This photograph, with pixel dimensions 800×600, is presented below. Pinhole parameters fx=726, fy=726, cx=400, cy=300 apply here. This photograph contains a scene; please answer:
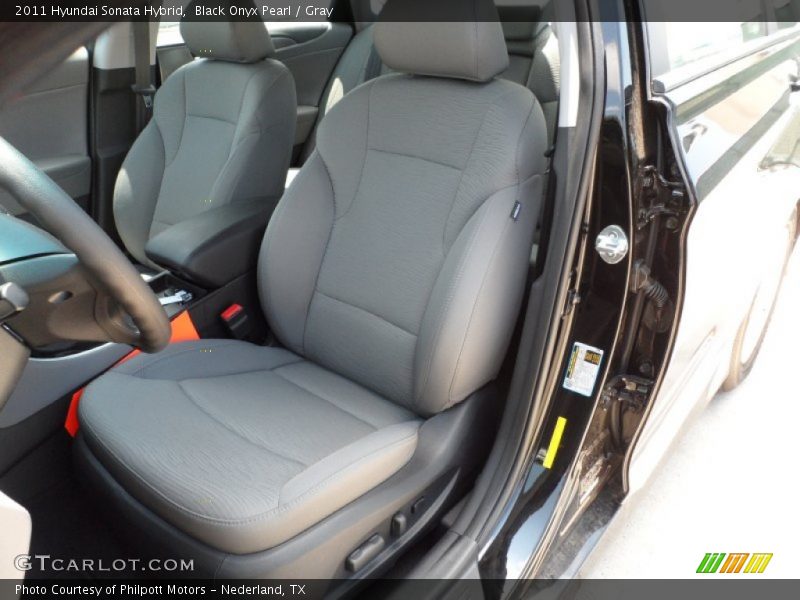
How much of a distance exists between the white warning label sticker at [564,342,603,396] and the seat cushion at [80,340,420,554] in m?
0.32

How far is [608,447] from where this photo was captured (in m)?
1.49

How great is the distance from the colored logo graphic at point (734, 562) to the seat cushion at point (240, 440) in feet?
2.73

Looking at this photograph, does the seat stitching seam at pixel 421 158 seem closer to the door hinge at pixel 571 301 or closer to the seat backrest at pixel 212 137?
the door hinge at pixel 571 301

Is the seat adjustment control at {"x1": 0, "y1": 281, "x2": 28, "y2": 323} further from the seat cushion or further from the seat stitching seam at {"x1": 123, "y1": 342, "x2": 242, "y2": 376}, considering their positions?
the seat stitching seam at {"x1": 123, "y1": 342, "x2": 242, "y2": 376}

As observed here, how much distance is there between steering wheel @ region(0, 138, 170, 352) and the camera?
863 mm

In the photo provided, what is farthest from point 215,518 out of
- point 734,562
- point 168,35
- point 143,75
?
point 168,35

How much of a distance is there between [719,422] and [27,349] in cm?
201

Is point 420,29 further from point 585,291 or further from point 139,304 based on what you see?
point 139,304

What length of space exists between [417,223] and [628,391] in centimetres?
55

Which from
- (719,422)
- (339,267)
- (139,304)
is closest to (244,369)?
(339,267)

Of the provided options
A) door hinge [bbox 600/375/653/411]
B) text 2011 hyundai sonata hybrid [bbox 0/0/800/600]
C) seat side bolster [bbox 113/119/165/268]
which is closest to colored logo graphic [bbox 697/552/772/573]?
text 2011 hyundai sonata hybrid [bbox 0/0/800/600]

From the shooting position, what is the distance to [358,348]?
1.62 metres

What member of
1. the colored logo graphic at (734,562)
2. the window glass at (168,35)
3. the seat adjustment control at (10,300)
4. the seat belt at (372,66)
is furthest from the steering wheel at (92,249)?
the seat belt at (372,66)
